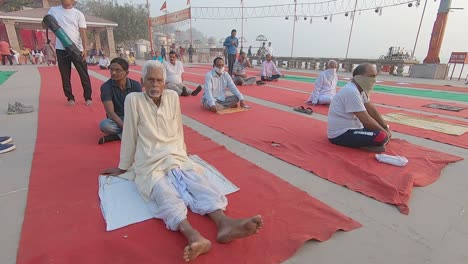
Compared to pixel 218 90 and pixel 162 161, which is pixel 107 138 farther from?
pixel 218 90

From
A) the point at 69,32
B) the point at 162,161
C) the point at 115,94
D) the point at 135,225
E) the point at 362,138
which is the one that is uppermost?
the point at 69,32

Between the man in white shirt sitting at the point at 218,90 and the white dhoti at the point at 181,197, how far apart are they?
10.5 ft

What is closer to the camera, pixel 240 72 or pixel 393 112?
pixel 393 112

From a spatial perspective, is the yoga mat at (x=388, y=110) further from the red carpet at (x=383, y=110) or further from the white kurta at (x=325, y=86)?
the white kurta at (x=325, y=86)

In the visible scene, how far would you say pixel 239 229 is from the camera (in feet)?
5.29

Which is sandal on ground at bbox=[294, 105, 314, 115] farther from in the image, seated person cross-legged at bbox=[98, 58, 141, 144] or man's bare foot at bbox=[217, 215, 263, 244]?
man's bare foot at bbox=[217, 215, 263, 244]

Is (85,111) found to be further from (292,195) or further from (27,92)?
(292,195)

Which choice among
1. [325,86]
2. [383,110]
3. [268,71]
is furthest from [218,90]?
[268,71]

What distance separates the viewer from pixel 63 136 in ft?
12.1

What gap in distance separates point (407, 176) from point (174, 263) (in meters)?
2.25

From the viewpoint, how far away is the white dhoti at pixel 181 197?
69.2 inches

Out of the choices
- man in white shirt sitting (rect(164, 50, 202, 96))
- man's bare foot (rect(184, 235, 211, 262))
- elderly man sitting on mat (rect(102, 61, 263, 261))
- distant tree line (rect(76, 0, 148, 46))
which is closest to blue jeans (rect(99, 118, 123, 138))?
elderly man sitting on mat (rect(102, 61, 263, 261))

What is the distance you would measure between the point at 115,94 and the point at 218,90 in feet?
8.15

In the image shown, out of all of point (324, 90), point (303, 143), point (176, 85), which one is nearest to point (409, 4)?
point (324, 90)
